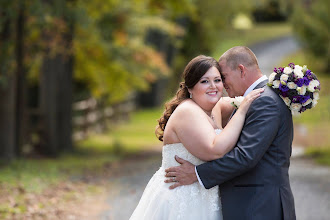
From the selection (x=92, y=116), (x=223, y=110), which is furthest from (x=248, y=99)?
(x=92, y=116)

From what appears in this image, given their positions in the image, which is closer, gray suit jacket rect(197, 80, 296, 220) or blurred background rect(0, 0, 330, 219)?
gray suit jacket rect(197, 80, 296, 220)

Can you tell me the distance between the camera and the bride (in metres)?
4.92

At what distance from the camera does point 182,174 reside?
5207 mm

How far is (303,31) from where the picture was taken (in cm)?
3991

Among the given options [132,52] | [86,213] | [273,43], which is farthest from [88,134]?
[273,43]

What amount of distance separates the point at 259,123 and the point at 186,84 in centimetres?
77

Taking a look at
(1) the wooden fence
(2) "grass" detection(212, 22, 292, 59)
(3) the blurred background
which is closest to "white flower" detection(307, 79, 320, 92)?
(3) the blurred background

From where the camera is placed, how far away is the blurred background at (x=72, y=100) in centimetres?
1112

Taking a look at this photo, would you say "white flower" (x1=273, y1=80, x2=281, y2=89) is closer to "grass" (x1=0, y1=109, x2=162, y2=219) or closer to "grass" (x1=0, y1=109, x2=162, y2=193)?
"grass" (x1=0, y1=109, x2=162, y2=219)

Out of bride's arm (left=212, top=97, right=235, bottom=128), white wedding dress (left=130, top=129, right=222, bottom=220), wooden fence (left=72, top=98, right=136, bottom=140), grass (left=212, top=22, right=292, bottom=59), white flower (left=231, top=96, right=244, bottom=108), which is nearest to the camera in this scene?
white flower (left=231, top=96, right=244, bottom=108)

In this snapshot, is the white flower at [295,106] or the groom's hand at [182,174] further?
the groom's hand at [182,174]

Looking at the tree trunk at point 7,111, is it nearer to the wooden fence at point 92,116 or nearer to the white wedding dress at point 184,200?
the wooden fence at point 92,116

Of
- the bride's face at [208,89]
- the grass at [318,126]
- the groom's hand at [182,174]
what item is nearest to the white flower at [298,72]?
the bride's face at [208,89]

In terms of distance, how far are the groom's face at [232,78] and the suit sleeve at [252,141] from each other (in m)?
0.32
